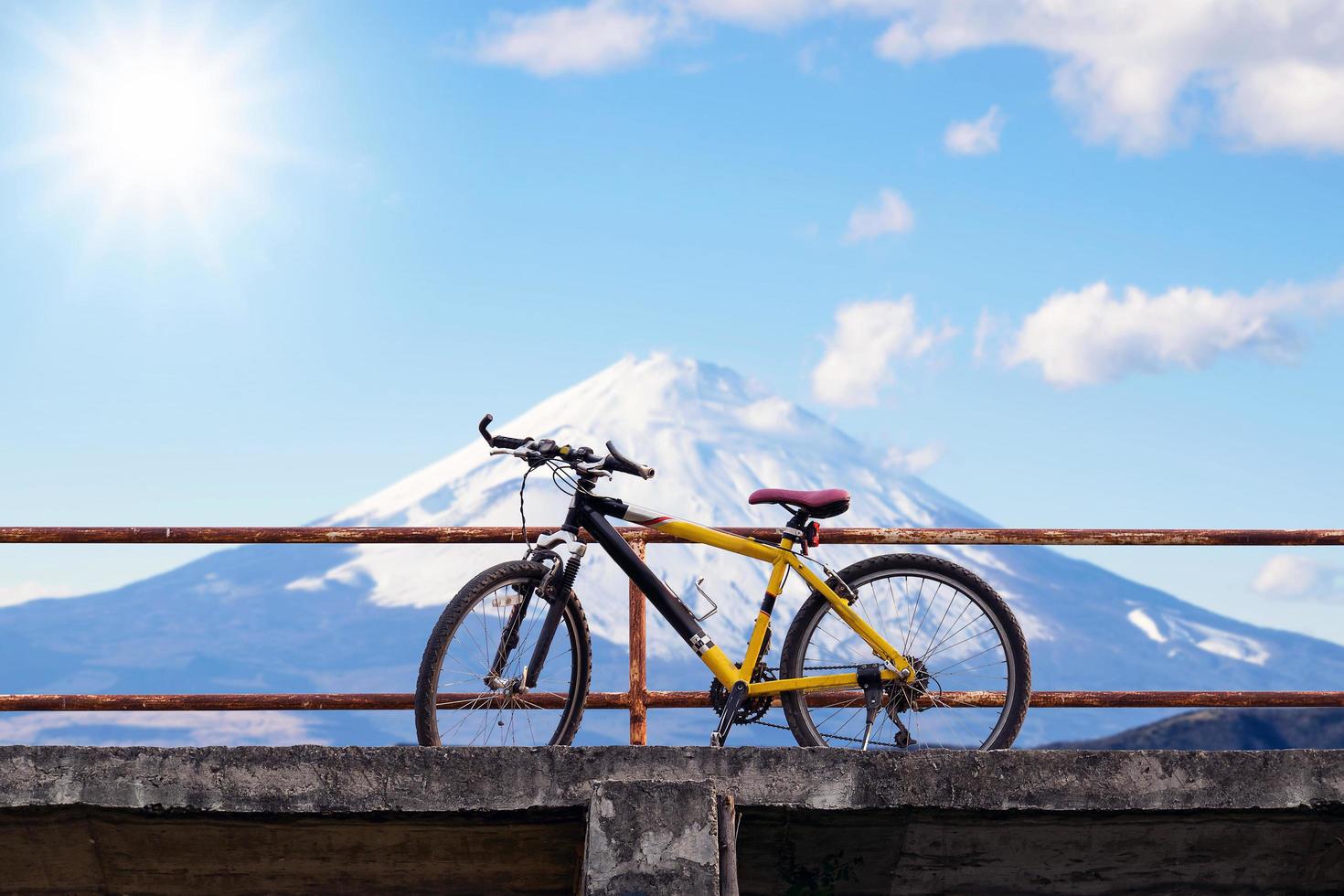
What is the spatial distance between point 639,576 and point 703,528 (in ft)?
0.94

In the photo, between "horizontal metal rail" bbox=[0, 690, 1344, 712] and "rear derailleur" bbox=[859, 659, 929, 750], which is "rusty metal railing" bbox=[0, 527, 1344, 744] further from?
"rear derailleur" bbox=[859, 659, 929, 750]

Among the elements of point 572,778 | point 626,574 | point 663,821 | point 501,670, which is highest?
point 626,574

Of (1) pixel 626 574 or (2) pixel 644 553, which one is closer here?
A: (1) pixel 626 574

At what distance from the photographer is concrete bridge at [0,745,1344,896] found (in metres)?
3.60

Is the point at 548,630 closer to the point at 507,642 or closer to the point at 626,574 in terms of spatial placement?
the point at 507,642

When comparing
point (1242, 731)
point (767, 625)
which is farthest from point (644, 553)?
point (1242, 731)

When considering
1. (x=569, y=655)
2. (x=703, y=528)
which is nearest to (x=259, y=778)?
(x=569, y=655)

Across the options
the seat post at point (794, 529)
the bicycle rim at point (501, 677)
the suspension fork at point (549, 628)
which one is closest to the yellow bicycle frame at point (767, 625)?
the seat post at point (794, 529)

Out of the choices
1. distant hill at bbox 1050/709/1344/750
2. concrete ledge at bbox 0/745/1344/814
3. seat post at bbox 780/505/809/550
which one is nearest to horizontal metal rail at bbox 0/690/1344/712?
seat post at bbox 780/505/809/550

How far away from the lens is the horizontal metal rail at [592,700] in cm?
581

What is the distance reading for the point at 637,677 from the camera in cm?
591

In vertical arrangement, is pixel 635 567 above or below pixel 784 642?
above

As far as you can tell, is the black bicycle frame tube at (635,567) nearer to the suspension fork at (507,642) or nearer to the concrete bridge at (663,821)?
the suspension fork at (507,642)

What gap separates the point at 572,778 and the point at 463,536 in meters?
2.68
